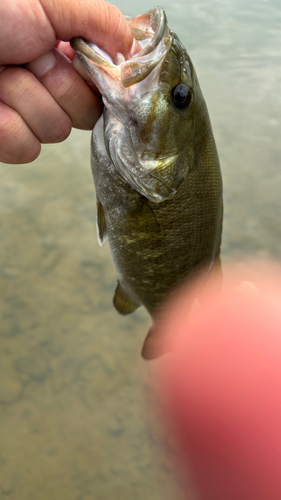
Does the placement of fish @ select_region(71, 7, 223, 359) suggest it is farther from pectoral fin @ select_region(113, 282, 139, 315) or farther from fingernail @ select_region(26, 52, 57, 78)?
pectoral fin @ select_region(113, 282, 139, 315)

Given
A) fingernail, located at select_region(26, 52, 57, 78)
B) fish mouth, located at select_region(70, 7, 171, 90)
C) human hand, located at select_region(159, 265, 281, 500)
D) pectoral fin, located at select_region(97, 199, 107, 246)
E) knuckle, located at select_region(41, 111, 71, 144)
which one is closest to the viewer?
fish mouth, located at select_region(70, 7, 171, 90)

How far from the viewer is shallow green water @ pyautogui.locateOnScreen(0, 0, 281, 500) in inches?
72.1

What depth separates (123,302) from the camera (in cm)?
178

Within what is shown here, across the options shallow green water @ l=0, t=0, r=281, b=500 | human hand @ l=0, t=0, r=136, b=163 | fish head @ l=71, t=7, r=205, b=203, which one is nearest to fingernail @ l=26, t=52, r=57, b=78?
human hand @ l=0, t=0, r=136, b=163

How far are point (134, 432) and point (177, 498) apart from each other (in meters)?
0.34

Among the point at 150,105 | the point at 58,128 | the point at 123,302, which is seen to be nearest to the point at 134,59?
the point at 150,105

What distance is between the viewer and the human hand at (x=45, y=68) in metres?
1.03

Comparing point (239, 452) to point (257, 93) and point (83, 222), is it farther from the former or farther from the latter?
point (257, 93)

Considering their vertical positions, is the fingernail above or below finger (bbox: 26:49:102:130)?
above

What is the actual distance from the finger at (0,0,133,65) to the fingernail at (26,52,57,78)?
9 centimetres

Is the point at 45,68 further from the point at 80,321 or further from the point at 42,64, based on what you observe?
the point at 80,321

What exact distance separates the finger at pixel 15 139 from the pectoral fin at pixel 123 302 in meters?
0.73

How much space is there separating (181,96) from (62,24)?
37cm

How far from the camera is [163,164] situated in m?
1.15
